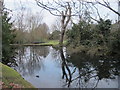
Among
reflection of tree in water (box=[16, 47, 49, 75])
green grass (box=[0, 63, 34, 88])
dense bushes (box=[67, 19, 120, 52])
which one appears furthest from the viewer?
dense bushes (box=[67, 19, 120, 52])

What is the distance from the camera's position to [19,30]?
15258 millimetres

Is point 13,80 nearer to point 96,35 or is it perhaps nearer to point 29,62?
point 29,62

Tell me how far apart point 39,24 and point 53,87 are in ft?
52.0

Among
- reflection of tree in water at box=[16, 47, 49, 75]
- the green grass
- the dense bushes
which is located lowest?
reflection of tree in water at box=[16, 47, 49, 75]

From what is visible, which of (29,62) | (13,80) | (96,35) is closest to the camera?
(13,80)

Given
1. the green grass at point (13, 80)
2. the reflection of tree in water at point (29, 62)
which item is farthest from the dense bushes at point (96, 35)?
the green grass at point (13, 80)

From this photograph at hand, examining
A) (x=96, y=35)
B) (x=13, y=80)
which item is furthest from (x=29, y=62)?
(x=96, y=35)

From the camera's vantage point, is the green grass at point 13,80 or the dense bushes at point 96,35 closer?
the green grass at point 13,80

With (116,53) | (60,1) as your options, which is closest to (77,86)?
(60,1)

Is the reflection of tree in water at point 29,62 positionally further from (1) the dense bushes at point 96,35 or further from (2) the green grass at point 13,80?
(1) the dense bushes at point 96,35

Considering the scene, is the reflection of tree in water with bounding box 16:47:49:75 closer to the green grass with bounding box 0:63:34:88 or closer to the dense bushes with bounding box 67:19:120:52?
the green grass with bounding box 0:63:34:88

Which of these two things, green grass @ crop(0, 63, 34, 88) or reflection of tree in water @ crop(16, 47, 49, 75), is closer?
green grass @ crop(0, 63, 34, 88)

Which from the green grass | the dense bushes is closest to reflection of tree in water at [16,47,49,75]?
the green grass

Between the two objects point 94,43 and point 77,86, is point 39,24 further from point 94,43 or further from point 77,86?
point 77,86
